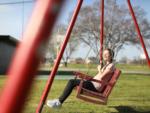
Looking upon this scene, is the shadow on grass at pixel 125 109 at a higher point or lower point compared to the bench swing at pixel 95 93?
lower

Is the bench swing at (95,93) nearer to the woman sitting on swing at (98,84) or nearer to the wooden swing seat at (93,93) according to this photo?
the wooden swing seat at (93,93)

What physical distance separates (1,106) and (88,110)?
25.7 ft

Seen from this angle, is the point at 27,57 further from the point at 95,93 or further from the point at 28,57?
the point at 95,93

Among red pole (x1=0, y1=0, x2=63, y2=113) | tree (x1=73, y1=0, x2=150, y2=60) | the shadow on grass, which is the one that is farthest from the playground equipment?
tree (x1=73, y1=0, x2=150, y2=60)

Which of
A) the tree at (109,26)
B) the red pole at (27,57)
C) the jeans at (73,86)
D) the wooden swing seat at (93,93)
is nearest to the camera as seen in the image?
the red pole at (27,57)

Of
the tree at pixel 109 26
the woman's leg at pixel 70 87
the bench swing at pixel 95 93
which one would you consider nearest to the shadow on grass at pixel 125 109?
the bench swing at pixel 95 93

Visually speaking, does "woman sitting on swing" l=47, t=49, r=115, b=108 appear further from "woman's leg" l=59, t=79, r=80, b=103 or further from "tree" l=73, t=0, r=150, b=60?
"tree" l=73, t=0, r=150, b=60

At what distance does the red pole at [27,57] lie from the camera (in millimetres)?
517

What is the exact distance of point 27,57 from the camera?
0.53 meters

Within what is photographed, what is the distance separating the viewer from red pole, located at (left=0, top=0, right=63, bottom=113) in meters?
0.52

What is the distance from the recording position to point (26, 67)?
525 mm

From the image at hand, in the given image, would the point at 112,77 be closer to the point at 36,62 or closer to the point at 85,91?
the point at 85,91

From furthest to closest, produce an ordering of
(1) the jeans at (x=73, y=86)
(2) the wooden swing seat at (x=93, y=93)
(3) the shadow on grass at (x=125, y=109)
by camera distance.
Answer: (3) the shadow on grass at (x=125, y=109) < (1) the jeans at (x=73, y=86) < (2) the wooden swing seat at (x=93, y=93)

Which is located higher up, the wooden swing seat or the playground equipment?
the playground equipment
